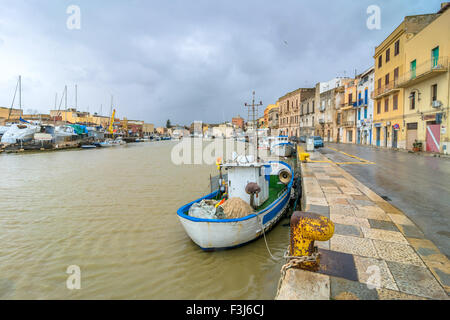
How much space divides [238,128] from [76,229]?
365 ft

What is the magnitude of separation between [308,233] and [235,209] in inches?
132

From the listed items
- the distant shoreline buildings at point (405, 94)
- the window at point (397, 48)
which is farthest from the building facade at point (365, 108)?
the window at point (397, 48)

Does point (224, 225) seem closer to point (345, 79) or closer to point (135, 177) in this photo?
point (135, 177)

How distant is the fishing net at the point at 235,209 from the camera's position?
6434mm

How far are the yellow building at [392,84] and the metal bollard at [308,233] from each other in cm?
2665

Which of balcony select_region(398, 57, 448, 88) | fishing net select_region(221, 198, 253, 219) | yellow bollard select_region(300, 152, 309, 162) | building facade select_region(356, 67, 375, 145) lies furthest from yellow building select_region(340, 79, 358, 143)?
fishing net select_region(221, 198, 253, 219)

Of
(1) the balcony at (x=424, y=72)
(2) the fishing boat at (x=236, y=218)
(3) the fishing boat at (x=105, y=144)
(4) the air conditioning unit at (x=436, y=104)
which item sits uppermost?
(1) the balcony at (x=424, y=72)

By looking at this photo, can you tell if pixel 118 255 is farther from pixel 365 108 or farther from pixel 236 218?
pixel 365 108

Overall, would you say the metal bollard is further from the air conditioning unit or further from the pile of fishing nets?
the air conditioning unit

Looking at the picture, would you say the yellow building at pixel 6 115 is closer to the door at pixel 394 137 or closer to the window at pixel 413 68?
the door at pixel 394 137

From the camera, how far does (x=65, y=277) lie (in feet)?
17.7

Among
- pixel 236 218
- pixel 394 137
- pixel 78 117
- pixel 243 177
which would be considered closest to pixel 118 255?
pixel 236 218

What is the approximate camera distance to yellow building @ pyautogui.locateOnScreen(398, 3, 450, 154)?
18.2 metres

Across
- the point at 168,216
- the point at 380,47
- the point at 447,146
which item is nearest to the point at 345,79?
the point at 380,47
